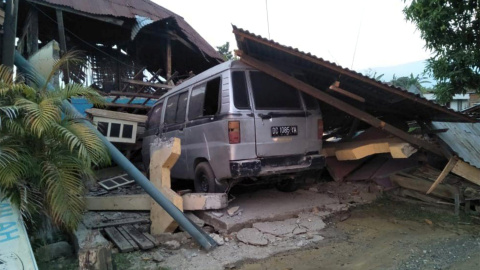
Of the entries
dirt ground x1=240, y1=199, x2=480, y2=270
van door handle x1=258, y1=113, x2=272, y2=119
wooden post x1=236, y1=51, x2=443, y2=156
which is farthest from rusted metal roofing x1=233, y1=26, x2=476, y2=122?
dirt ground x1=240, y1=199, x2=480, y2=270

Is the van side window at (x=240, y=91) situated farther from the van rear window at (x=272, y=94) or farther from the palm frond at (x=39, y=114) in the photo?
the palm frond at (x=39, y=114)

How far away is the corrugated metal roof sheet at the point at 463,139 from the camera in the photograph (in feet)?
16.0

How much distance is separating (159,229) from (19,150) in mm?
2209

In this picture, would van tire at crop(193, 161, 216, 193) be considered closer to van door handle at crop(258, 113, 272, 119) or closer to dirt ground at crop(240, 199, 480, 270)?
van door handle at crop(258, 113, 272, 119)

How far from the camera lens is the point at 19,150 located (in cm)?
384

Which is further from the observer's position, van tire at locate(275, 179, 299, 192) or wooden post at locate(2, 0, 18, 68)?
van tire at locate(275, 179, 299, 192)

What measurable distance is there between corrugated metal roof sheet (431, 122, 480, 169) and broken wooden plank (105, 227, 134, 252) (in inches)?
185

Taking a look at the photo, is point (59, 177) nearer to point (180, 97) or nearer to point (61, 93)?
point (61, 93)

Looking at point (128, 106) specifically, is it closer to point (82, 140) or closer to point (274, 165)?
point (82, 140)

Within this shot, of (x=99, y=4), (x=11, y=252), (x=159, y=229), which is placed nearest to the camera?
(x=11, y=252)

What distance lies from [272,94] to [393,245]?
2.59 meters

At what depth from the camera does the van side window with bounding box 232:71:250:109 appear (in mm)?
4691

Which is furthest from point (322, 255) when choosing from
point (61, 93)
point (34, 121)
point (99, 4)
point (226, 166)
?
point (99, 4)

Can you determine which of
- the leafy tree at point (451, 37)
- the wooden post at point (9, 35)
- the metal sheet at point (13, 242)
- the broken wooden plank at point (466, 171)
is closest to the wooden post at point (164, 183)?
the metal sheet at point (13, 242)
